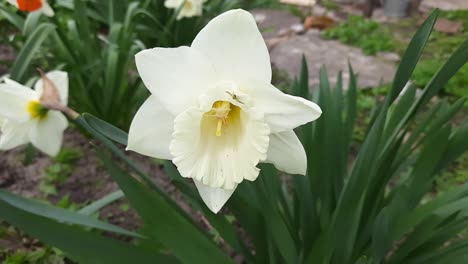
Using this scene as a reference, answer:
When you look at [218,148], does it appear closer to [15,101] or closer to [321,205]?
[321,205]

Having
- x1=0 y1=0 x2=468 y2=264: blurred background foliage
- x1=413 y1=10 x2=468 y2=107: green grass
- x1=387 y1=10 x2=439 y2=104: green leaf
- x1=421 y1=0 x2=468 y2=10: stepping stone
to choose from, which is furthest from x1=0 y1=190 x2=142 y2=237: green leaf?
x1=421 y1=0 x2=468 y2=10: stepping stone

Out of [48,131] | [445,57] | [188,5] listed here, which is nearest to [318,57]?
[445,57]

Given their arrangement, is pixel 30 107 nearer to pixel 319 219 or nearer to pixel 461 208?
pixel 319 219

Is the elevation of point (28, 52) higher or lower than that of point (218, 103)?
lower

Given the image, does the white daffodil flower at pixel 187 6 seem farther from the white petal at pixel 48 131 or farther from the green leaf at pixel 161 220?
the green leaf at pixel 161 220

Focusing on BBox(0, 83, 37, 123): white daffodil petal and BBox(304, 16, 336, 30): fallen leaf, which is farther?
BBox(304, 16, 336, 30): fallen leaf

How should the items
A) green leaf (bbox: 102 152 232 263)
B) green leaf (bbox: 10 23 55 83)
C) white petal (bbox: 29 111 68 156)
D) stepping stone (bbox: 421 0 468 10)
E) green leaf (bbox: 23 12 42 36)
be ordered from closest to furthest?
green leaf (bbox: 102 152 232 263), white petal (bbox: 29 111 68 156), green leaf (bbox: 10 23 55 83), green leaf (bbox: 23 12 42 36), stepping stone (bbox: 421 0 468 10)

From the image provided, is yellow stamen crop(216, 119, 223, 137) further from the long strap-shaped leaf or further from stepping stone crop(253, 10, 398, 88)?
stepping stone crop(253, 10, 398, 88)
